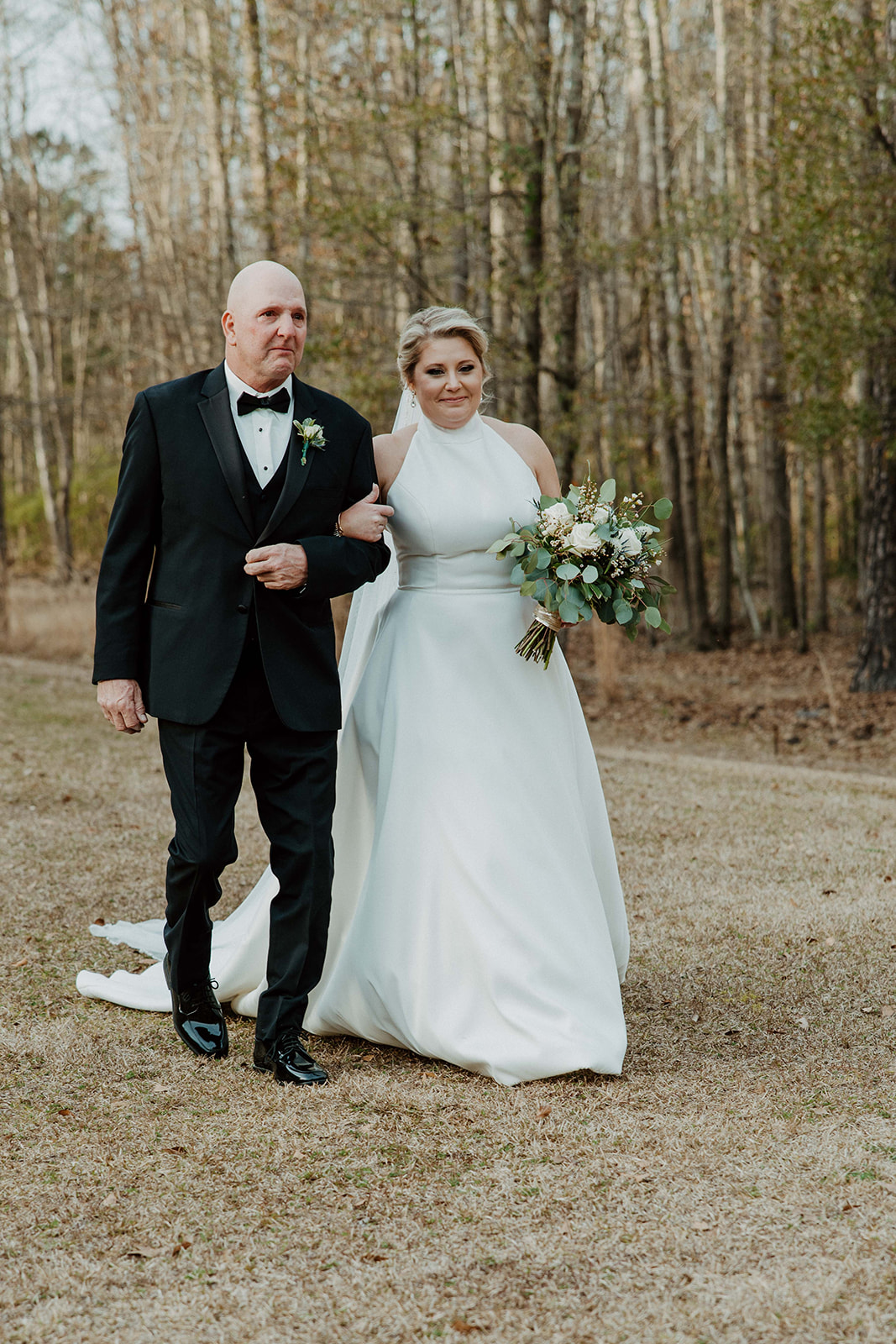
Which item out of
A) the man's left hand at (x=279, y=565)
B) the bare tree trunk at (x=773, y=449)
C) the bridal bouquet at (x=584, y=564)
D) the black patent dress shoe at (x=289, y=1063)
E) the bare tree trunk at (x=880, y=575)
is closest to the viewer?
the man's left hand at (x=279, y=565)

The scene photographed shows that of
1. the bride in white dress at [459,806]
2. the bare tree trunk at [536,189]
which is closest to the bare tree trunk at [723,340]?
the bare tree trunk at [536,189]

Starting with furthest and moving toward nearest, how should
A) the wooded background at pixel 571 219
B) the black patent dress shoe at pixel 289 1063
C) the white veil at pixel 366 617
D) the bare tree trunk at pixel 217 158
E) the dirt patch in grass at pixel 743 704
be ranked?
the bare tree trunk at pixel 217 158, the wooded background at pixel 571 219, the dirt patch in grass at pixel 743 704, the white veil at pixel 366 617, the black patent dress shoe at pixel 289 1063

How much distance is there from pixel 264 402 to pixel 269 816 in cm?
117

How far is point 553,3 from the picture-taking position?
12.4 m

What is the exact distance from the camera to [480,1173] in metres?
3.10

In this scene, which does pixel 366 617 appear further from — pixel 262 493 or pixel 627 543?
pixel 627 543

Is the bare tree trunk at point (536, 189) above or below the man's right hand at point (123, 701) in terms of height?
above

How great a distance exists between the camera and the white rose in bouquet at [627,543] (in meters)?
3.81

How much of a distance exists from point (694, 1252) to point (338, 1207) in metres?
0.79

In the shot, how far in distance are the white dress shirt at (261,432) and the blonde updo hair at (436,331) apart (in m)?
0.54

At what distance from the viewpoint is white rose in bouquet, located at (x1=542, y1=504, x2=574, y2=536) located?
3.79 metres

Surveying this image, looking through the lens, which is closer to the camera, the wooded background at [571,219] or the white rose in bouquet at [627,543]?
the white rose in bouquet at [627,543]

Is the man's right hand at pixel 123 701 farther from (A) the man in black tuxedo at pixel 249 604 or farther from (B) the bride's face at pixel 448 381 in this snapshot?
(B) the bride's face at pixel 448 381

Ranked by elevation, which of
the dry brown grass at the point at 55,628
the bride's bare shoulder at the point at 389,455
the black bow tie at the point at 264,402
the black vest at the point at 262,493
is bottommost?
the dry brown grass at the point at 55,628
